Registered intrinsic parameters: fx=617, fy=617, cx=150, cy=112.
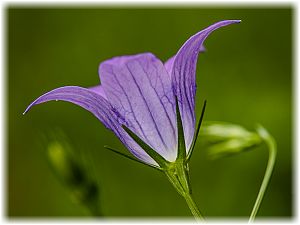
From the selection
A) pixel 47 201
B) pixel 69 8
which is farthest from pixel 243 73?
pixel 47 201

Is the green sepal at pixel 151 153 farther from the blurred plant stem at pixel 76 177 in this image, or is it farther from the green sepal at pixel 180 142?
the blurred plant stem at pixel 76 177

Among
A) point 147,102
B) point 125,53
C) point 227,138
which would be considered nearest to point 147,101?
point 147,102

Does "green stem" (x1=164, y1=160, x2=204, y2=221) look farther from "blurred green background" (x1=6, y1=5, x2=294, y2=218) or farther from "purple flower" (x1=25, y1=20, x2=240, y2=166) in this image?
"blurred green background" (x1=6, y1=5, x2=294, y2=218)

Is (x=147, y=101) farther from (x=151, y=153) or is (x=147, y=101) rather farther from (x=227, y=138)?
(x=227, y=138)

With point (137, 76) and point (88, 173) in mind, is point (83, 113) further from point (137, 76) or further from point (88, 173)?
point (137, 76)

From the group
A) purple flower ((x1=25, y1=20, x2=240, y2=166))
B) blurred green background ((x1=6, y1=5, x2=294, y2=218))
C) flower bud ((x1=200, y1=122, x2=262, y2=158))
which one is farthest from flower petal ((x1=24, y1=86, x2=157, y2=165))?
blurred green background ((x1=6, y1=5, x2=294, y2=218))

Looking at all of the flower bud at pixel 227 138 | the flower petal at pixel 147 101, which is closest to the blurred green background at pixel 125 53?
the flower bud at pixel 227 138
